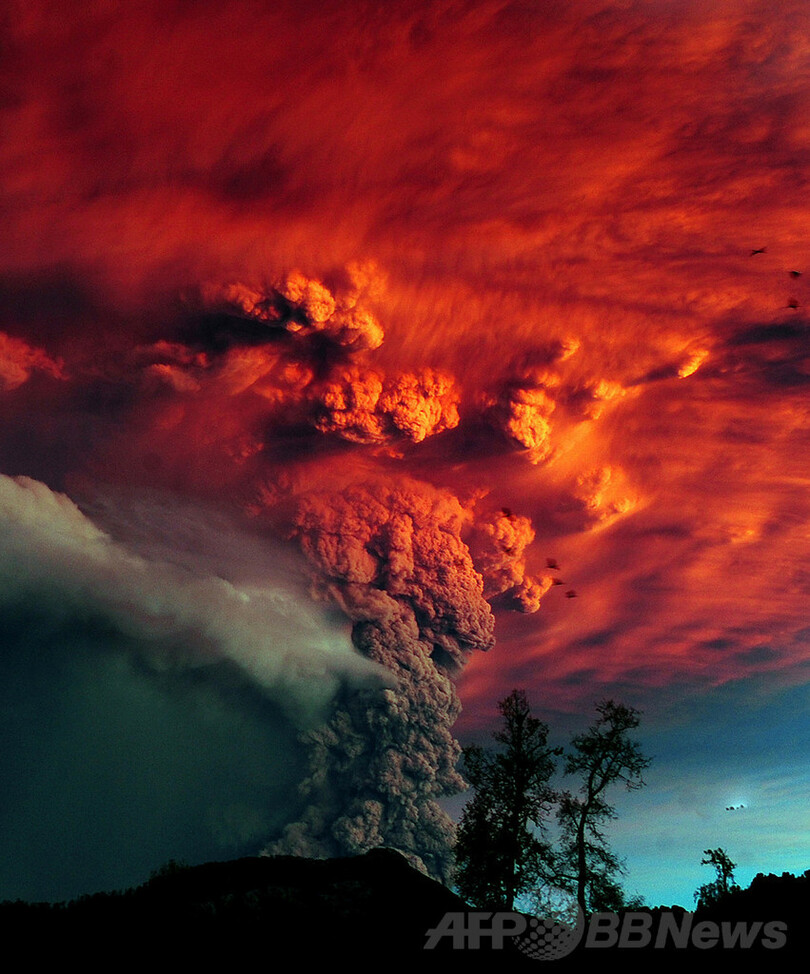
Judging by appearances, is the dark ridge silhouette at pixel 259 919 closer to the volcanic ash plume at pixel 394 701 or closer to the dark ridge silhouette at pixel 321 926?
the dark ridge silhouette at pixel 321 926

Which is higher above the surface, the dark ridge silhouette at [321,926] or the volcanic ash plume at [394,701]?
the volcanic ash plume at [394,701]

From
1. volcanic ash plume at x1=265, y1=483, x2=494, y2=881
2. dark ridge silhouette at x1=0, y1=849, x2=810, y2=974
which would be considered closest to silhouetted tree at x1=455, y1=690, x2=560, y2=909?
dark ridge silhouette at x1=0, y1=849, x2=810, y2=974

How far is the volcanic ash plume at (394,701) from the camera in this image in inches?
3061

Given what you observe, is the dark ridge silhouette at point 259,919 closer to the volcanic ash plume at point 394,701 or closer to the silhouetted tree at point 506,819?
the silhouetted tree at point 506,819

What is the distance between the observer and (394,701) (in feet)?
254

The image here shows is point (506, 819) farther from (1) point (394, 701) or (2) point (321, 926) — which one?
(1) point (394, 701)

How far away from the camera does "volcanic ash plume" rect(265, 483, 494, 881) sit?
7775cm

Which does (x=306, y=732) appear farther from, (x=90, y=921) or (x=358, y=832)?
(x=90, y=921)

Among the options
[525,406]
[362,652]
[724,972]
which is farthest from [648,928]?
[362,652]

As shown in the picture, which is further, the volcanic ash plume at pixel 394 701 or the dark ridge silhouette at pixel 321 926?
the volcanic ash plume at pixel 394 701

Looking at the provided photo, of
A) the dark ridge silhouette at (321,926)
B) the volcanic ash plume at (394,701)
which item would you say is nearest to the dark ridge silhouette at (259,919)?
the dark ridge silhouette at (321,926)

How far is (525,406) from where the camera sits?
231 feet

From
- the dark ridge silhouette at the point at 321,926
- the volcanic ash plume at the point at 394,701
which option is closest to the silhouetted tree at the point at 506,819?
the dark ridge silhouette at the point at 321,926

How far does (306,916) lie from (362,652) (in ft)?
198
